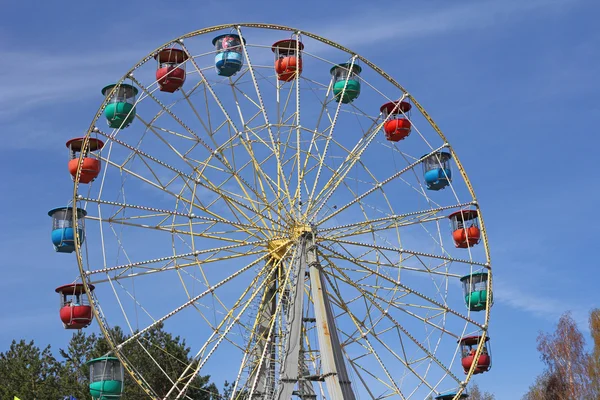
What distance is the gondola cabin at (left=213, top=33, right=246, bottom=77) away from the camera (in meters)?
28.9

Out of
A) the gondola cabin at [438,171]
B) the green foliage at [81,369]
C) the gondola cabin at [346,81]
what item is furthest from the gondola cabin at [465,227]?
the green foliage at [81,369]

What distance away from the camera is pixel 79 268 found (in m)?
25.5

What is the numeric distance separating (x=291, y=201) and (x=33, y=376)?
85.2 feet

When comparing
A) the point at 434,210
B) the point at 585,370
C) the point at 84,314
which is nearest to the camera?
the point at 84,314

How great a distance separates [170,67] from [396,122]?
720 centimetres

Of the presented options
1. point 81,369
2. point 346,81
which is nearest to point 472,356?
point 346,81

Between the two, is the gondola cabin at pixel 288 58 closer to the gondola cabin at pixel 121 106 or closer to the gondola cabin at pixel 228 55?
the gondola cabin at pixel 228 55

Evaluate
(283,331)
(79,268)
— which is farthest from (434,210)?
(79,268)

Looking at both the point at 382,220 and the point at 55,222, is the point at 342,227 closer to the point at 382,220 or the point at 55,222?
the point at 382,220

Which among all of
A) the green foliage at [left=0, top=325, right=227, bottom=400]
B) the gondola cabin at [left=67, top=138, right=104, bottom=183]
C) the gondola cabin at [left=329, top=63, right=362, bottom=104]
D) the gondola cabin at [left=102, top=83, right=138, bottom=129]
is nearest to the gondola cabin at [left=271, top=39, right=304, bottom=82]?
the gondola cabin at [left=329, top=63, right=362, bottom=104]

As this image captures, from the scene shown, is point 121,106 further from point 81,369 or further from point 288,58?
point 81,369

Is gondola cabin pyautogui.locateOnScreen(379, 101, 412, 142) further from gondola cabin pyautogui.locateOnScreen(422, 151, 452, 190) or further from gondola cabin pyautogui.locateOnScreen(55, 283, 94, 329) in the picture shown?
gondola cabin pyautogui.locateOnScreen(55, 283, 94, 329)

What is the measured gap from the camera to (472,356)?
2928cm

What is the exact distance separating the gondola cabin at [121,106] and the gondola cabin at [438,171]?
29.8 ft
